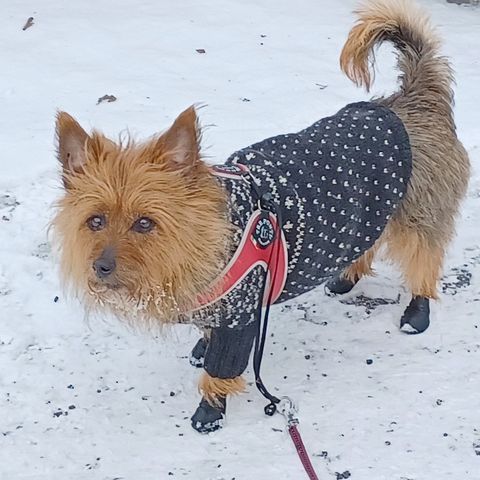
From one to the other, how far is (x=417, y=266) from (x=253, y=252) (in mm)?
1104

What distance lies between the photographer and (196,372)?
11.6ft

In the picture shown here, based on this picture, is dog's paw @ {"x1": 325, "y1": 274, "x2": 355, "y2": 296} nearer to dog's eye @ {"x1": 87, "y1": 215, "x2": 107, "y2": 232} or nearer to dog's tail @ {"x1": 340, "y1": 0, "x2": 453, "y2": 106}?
dog's tail @ {"x1": 340, "y1": 0, "x2": 453, "y2": 106}

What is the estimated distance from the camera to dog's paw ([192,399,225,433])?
3.19 metres

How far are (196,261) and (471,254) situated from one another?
2.11 meters

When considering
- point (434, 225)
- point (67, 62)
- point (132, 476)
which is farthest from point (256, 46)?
point (132, 476)

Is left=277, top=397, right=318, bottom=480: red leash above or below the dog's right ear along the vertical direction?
below

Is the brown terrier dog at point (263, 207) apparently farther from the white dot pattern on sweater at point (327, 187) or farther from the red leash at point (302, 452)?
the red leash at point (302, 452)

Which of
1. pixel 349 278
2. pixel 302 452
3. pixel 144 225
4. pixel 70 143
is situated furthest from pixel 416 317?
pixel 70 143

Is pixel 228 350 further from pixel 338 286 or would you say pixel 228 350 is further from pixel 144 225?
pixel 338 286

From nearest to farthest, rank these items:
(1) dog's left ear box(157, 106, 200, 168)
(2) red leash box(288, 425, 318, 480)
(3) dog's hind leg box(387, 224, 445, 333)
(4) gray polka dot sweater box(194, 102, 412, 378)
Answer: (1) dog's left ear box(157, 106, 200, 168) < (2) red leash box(288, 425, 318, 480) < (4) gray polka dot sweater box(194, 102, 412, 378) < (3) dog's hind leg box(387, 224, 445, 333)

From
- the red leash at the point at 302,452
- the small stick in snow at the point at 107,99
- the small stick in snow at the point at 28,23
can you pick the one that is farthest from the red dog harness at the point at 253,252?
the small stick in snow at the point at 28,23

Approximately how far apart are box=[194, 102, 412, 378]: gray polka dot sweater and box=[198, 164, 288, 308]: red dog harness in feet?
0.10

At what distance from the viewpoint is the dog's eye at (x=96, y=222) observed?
2.63 meters

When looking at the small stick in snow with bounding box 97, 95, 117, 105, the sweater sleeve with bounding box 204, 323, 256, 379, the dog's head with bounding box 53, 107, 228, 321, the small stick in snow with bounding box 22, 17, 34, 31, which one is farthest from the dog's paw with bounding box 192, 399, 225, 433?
the small stick in snow with bounding box 22, 17, 34, 31
